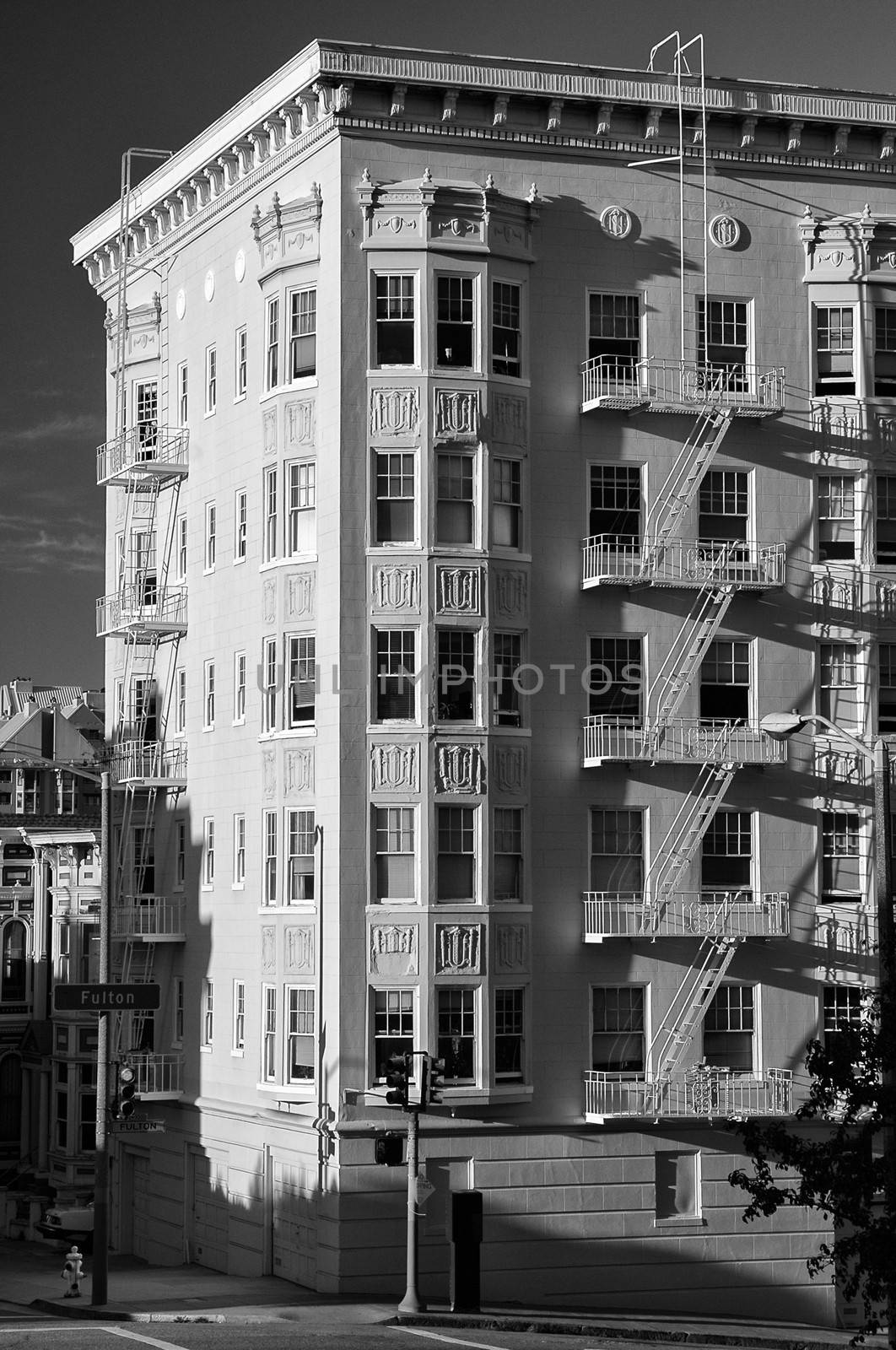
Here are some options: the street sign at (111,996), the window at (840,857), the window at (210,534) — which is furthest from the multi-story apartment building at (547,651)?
the street sign at (111,996)

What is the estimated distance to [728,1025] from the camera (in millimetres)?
44094

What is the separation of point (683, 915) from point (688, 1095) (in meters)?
3.82

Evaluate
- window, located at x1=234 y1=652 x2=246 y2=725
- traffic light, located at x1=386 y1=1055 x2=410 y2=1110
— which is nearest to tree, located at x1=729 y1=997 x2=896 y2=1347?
traffic light, located at x1=386 y1=1055 x2=410 y2=1110

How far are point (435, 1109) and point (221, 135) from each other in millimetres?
23673

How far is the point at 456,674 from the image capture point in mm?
42750

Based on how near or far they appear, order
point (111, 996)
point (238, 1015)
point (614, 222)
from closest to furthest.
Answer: point (111, 996) → point (614, 222) → point (238, 1015)

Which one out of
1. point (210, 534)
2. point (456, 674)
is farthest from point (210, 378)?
point (456, 674)

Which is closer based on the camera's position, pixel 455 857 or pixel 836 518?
pixel 455 857

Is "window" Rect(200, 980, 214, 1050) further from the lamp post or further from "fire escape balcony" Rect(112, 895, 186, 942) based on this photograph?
the lamp post

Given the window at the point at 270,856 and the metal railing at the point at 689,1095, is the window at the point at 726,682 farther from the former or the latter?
the window at the point at 270,856

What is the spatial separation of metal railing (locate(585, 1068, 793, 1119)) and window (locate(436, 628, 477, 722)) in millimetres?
8197

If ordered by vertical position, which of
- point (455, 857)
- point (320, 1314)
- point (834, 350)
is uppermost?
point (834, 350)

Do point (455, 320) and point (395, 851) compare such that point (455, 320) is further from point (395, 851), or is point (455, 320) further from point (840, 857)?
point (840, 857)

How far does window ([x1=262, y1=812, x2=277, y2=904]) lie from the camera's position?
146ft
